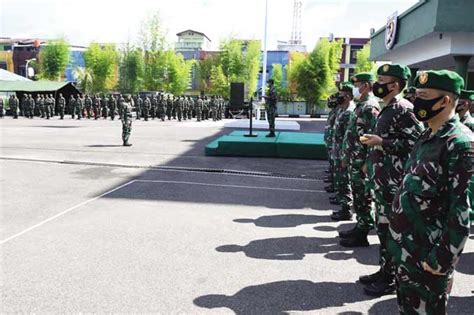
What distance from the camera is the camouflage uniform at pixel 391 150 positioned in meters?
3.78

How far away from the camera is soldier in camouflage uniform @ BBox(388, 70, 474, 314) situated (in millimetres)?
2270

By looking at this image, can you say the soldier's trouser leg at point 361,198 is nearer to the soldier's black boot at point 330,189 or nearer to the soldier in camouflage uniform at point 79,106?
the soldier's black boot at point 330,189

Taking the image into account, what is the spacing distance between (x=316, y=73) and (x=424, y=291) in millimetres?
44347

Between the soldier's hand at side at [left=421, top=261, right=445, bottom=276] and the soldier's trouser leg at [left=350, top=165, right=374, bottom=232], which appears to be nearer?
the soldier's hand at side at [left=421, top=261, right=445, bottom=276]

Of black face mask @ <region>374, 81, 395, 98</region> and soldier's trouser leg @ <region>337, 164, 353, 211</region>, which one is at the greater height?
black face mask @ <region>374, 81, 395, 98</region>

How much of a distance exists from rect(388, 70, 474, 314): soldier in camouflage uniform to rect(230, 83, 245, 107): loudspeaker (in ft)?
46.5

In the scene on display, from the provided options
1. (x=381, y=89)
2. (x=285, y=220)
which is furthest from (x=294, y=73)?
(x=381, y=89)

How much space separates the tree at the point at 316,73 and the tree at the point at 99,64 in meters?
23.3

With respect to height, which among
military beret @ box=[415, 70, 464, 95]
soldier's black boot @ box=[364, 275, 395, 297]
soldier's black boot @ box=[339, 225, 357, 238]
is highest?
military beret @ box=[415, 70, 464, 95]

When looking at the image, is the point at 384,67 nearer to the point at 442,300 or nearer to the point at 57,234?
the point at 442,300

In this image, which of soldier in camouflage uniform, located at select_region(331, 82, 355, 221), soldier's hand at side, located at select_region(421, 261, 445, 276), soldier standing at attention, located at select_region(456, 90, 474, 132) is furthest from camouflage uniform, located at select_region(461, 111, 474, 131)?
soldier's hand at side, located at select_region(421, 261, 445, 276)

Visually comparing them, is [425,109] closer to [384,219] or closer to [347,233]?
[384,219]

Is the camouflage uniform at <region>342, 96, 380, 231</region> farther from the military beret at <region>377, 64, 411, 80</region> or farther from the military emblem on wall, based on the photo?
the military emblem on wall

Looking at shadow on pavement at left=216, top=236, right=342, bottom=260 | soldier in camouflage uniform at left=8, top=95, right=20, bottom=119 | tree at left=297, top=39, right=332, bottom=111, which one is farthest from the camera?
tree at left=297, top=39, right=332, bottom=111
